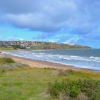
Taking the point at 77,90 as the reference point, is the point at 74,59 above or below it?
below

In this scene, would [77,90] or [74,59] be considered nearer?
[77,90]

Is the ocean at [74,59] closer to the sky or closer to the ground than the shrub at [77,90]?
closer to the ground

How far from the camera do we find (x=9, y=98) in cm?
975

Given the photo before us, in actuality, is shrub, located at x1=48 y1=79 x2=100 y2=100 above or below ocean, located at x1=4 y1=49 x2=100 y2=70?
above

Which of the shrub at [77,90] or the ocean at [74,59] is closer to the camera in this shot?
the shrub at [77,90]

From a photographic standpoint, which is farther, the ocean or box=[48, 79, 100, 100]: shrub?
the ocean

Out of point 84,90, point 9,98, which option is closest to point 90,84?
point 84,90

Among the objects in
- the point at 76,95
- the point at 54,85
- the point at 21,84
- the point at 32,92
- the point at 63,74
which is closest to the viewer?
the point at 76,95

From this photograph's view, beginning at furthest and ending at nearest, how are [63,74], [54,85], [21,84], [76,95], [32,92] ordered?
[63,74] → [21,84] → [32,92] → [54,85] → [76,95]

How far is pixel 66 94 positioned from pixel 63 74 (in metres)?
9.18

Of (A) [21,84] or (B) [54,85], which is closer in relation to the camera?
(B) [54,85]

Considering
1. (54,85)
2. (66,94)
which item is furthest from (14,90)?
(66,94)

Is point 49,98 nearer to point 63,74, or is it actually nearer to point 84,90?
point 84,90

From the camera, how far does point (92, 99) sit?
382 inches
